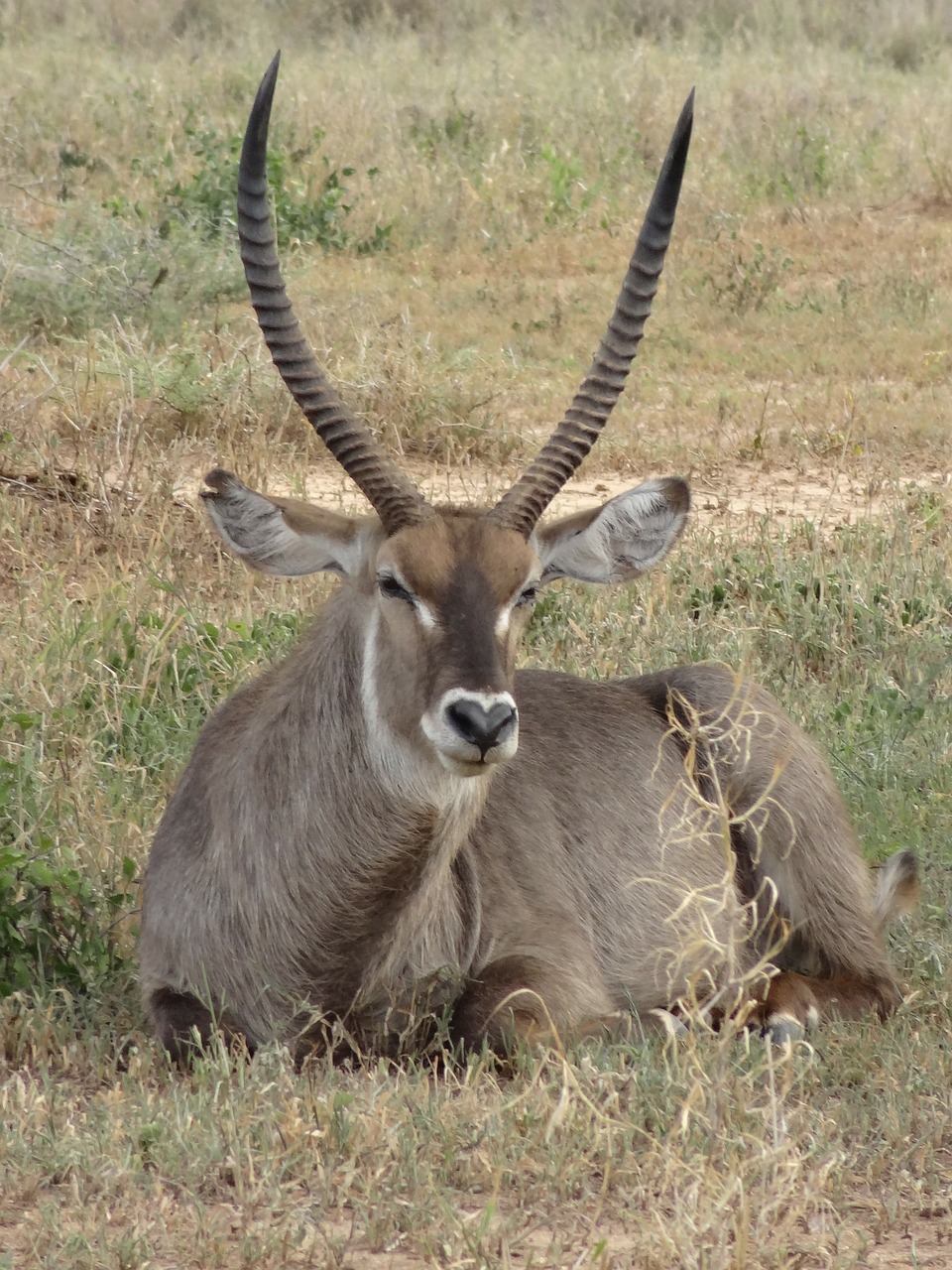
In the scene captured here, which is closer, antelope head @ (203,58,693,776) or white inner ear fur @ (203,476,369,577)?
antelope head @ (203,58,693,776)

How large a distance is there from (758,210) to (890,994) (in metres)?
9.05

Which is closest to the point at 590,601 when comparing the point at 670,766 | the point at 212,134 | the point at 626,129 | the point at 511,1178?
the point at 670,766

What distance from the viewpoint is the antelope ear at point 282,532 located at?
3793 millimetres

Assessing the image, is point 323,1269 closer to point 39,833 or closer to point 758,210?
point 39,833

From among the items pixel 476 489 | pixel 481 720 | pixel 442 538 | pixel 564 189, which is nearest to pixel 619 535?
pixel 442 538

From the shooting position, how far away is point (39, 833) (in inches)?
178

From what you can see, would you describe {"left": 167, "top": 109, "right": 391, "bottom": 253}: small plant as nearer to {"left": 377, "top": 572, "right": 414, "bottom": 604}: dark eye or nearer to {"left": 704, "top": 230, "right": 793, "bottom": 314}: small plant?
{"left": 704, "top": 230, "right": 793, "bottom": 314}: small plant

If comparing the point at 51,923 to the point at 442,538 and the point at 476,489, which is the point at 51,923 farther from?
the point at 476,489

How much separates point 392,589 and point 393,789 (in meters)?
0.40

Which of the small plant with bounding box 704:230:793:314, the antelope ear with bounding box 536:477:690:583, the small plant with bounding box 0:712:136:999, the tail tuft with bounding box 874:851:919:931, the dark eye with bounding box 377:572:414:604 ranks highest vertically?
the small plant with bounding box 704:230:793:314

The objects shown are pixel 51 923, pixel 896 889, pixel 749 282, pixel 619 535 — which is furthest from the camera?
pixel 749 282

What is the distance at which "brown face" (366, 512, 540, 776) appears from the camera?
335cm

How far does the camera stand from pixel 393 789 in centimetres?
373

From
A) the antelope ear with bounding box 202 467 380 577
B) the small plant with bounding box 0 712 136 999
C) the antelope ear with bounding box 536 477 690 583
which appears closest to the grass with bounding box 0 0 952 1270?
the small plant with bounding box 0 712 136 999
